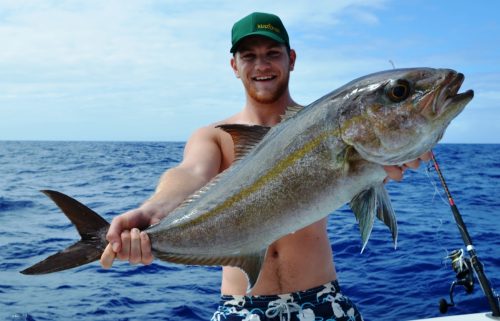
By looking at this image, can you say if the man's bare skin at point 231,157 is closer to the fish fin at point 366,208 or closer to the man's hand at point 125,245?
the man's hand at point 125,245

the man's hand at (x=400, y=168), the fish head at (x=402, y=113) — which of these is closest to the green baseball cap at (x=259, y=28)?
the fish head at (x=402, y=113)

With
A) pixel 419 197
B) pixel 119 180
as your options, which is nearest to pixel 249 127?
pixel 419 197

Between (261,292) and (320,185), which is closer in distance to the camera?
(320,185)

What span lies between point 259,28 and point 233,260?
169cm

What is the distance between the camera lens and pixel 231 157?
4074mm

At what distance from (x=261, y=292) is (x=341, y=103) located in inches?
64.0

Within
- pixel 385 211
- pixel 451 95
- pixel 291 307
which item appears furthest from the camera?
pixel 291 307

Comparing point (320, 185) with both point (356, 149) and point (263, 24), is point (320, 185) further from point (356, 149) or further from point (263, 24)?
point (263, 24)

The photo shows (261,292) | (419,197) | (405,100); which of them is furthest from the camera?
(419,197)

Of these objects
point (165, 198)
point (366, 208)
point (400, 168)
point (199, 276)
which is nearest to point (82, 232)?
point (165, 198)

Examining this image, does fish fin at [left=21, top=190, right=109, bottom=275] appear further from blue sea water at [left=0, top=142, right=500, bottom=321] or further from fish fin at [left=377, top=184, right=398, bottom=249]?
blue sea water at [left=0, top=142, right=500, bottom=321]

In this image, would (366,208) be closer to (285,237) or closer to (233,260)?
(233,260)

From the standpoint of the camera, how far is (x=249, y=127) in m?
3.00

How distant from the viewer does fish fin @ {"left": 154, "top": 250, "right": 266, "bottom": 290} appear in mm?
2971
